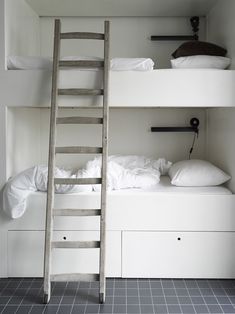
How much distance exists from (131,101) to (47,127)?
134cm

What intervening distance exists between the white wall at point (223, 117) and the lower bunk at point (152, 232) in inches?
15.3

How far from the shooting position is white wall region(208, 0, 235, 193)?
307 cm

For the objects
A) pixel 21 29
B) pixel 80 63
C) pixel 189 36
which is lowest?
pixel 80 63

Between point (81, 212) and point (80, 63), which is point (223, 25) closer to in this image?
point (80, 63)

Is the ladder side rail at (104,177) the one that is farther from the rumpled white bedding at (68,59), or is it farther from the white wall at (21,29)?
the white wall at (21,29)

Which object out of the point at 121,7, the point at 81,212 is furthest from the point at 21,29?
the point at 81,212

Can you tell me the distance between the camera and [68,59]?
292cm

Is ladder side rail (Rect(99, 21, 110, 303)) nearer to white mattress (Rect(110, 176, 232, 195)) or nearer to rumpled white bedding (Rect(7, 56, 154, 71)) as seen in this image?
rumpled white bedding (Rect(7, 56, 154, 71))

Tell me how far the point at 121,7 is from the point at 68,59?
100 centimetres

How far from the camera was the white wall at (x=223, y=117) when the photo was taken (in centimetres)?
307

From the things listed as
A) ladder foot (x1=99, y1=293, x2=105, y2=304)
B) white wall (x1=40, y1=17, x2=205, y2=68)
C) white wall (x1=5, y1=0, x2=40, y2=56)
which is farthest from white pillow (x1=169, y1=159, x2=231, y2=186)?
white wall (x1=5, y1=0, x2=40, y2=56)

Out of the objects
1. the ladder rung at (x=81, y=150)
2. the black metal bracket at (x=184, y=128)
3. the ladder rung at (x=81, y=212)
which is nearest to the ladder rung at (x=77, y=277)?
the ladder rung at (x=81, y=212)

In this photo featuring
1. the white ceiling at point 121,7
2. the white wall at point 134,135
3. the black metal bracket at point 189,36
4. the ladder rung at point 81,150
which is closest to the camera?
the ladder rung at point 81,150

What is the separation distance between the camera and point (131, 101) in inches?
114
